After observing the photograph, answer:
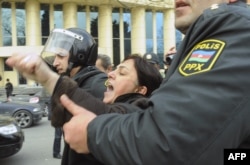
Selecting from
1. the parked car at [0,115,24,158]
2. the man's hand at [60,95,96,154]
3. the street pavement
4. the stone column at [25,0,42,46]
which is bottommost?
the street pavement

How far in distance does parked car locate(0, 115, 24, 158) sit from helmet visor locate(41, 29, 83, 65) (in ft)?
13.7

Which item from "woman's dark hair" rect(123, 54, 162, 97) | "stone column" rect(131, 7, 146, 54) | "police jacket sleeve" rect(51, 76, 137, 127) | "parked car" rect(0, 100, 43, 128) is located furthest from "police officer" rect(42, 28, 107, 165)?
"stone column" rect(131, 7, 146, 54)

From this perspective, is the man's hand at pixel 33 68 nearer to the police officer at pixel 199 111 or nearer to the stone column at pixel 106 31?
the police officer at pixel 199 111

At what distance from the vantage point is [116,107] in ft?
6.57

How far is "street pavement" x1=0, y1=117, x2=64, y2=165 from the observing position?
747 centimetres

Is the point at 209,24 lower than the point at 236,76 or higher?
higher

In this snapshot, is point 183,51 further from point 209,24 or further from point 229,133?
point 229,133

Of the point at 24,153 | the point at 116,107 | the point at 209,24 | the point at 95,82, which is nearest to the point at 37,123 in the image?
the point at 24,153

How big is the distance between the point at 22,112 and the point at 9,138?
5.47m

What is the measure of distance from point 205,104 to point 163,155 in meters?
0.19

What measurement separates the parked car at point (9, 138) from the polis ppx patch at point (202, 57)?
621cm

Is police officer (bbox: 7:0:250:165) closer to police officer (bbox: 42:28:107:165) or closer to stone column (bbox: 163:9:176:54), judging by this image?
police officer (bbox: 42:28:107:165)

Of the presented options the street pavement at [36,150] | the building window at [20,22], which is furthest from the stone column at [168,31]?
the street pavement at [36,150]

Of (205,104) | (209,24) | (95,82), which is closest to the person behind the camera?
(205,104)
